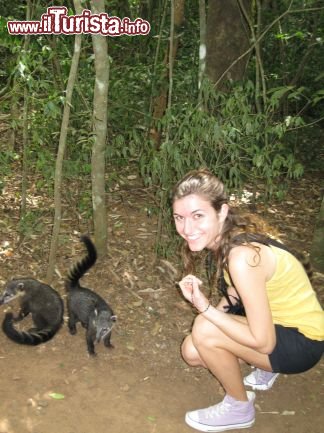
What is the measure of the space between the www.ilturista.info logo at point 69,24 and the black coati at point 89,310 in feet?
5.38

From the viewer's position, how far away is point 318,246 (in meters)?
4.96

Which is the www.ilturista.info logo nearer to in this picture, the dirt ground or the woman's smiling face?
the woman's smiling face

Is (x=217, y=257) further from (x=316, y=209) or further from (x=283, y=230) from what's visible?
(x=316, y=209)

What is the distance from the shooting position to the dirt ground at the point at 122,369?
10.4 feet

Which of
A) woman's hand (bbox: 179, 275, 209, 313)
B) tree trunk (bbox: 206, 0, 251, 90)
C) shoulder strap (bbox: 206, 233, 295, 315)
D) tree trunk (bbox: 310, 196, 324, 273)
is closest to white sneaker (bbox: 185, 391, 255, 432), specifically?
shoulder strap (bbox: 206, 233, 295, 315)

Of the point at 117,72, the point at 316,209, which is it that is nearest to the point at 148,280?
the point at 117,72

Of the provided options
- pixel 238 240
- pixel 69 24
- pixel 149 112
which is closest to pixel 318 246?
pixel 149 112

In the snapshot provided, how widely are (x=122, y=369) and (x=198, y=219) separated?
1.67 metres

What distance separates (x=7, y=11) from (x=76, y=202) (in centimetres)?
332

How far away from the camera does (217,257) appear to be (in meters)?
2.61

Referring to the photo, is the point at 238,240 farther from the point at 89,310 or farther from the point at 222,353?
the point at 89,310

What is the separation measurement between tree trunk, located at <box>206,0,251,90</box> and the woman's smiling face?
10.3 ft

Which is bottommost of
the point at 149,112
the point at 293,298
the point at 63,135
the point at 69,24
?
the point at 293,298

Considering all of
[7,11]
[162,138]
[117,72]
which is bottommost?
[162,138]
